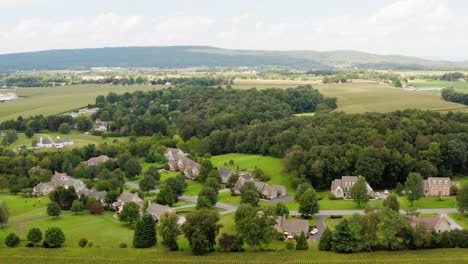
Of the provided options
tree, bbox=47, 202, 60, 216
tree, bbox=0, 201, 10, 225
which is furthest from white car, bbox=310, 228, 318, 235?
tree, bbox=0, 201, 10, 225

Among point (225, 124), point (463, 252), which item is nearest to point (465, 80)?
point (225, 124)

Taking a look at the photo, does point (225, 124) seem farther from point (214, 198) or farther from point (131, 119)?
point (214, 198)

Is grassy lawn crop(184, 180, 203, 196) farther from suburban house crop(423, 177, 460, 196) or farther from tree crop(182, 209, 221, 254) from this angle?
suburban house crop(423, 177, 460, 196)

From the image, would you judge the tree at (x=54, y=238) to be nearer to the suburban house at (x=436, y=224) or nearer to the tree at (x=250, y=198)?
the tree at (x=250, y=198)

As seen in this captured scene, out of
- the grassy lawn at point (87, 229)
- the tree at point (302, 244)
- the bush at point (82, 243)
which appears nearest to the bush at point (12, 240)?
the grassy lawn at point (87, 229)

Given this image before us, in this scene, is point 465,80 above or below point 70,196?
above
